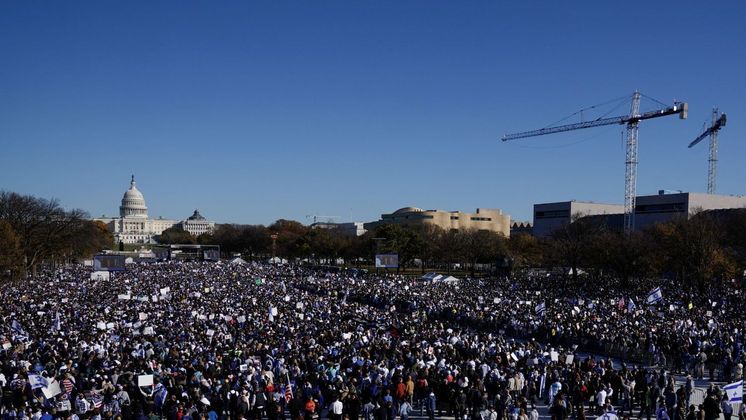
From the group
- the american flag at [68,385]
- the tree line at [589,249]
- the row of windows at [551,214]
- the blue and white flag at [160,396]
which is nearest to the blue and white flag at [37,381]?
the american flag at [68,385]

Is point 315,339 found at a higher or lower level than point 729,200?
lower

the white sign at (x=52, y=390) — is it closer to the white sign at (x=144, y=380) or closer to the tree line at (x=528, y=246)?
the white sign at (x=144, y=380)

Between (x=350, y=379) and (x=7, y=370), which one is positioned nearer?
(x=350, y=379)

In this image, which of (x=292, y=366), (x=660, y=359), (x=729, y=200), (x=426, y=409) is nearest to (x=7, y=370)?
(x=292, y=366)

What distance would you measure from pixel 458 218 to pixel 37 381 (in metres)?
140

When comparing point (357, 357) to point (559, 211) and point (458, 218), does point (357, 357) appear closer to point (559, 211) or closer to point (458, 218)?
point (559, 211)

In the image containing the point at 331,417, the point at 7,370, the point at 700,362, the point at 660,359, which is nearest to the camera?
the point at 331,417

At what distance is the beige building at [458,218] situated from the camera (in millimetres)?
147000

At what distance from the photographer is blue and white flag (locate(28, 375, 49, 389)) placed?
49.1 ft

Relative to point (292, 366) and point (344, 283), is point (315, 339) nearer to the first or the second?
point (292, 366)

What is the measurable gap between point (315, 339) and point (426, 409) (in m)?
7.33

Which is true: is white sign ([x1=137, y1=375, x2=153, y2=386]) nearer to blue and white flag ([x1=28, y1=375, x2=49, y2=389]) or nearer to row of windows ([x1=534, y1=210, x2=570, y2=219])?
blue and white flag ([x1=28, y1=375, x2=49, y2=389])

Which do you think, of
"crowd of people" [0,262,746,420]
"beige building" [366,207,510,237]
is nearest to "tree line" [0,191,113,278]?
"crowd of people" [0,262,746,420]

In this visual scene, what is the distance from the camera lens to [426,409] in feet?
54.0
